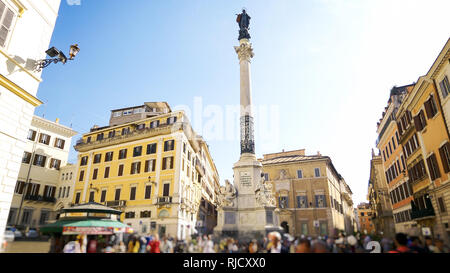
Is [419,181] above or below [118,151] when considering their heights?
below

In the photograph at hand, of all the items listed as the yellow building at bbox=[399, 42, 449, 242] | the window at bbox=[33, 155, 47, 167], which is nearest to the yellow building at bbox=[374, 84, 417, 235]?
the yellow building at bbox=[399, 42, 449, 242]

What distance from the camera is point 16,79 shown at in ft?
21.7

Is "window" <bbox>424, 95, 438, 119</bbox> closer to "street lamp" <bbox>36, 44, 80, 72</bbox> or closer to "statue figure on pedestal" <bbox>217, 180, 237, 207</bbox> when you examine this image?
"statue figure on pedestal" <bbox>217, 180, 237, 207</bbox>

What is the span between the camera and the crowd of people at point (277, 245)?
12.2 feet

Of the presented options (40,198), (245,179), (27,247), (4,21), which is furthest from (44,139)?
(245,179)

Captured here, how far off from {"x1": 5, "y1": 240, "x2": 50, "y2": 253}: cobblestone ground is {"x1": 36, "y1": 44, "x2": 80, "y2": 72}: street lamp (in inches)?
198

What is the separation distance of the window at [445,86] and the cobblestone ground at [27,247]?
9527mm

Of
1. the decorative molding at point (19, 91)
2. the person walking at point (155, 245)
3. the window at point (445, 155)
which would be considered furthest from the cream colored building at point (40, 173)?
the window at point (445, 155)

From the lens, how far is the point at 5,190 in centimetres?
623

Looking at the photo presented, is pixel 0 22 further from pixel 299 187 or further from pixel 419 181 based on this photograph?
pixel 419 181

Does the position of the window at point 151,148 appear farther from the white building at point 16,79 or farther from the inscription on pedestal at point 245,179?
the white building at point 16,79

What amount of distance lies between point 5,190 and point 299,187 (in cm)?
1004

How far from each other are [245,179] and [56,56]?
899cm
